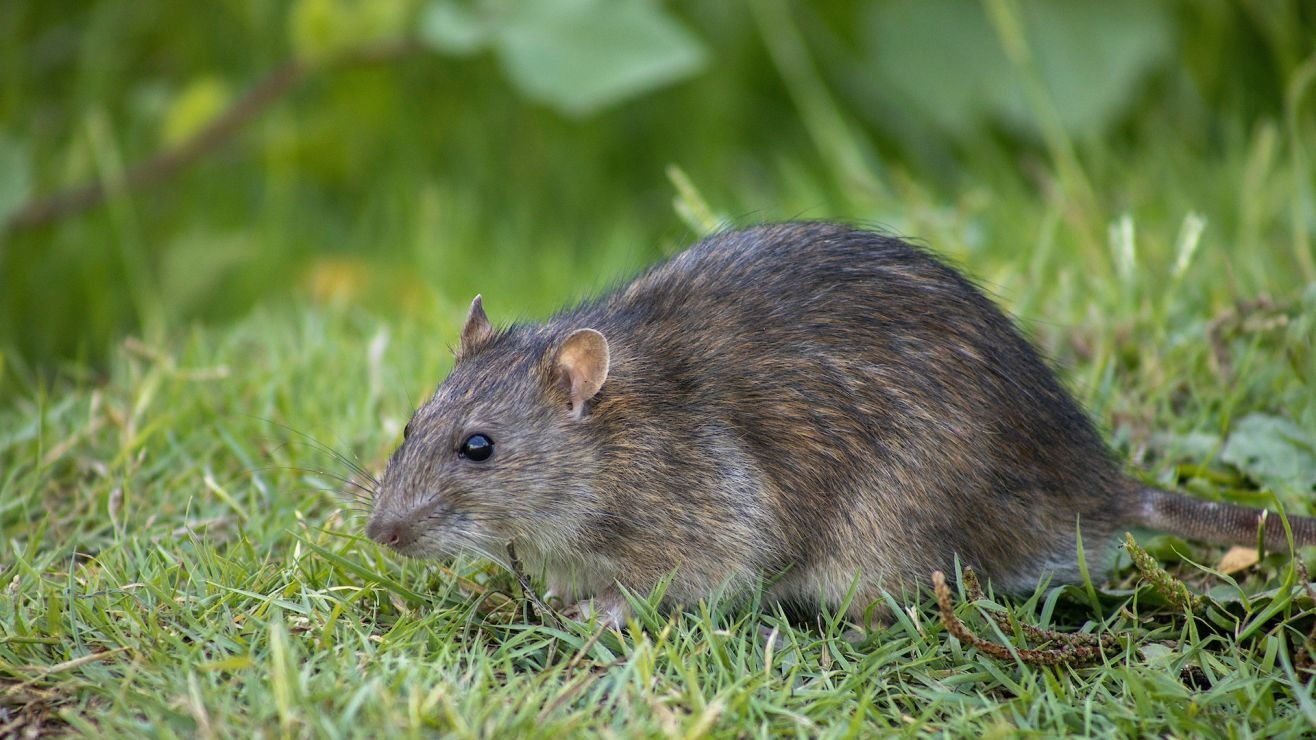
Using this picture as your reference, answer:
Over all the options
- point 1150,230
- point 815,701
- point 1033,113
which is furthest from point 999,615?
point 1033,113

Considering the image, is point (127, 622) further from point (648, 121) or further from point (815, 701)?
point (648, 121)

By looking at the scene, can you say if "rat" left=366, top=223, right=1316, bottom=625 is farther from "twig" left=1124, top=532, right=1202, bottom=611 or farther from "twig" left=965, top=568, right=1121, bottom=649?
"twig" left=1124, top=532, right=1202, bottom=611

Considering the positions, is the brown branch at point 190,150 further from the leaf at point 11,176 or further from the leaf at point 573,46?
the leaf at point 11,176

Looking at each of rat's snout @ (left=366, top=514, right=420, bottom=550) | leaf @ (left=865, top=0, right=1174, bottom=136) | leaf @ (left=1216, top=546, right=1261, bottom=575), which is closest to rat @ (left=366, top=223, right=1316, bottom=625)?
rat's snout @ (left=366, top=514, right=420, bottom=550)

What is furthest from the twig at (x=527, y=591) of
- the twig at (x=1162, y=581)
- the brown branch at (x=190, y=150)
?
the brown branch at (x=190, y=150)

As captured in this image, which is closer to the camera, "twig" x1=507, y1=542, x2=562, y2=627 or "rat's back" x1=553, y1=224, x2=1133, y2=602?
"twig" x1=507, y1=542, x2=562, y2=627
